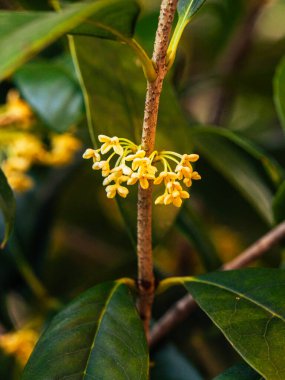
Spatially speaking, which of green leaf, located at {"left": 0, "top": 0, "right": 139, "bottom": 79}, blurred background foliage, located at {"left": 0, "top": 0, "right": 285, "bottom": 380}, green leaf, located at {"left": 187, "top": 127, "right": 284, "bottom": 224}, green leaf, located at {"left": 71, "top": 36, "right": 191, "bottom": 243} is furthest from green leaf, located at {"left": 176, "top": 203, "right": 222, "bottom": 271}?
green leaf, located at {"left": 0, "top": 0, "right": 139, "bottom": 79}

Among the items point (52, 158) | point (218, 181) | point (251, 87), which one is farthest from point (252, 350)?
point (251, 87)

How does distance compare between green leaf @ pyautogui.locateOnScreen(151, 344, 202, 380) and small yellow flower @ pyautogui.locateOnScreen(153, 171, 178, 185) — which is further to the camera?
green leaf @ pyautogui.locateOnScreen(151, 344, 202, 380)

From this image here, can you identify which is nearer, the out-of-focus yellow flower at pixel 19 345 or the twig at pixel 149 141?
the twig at pixel 149 141

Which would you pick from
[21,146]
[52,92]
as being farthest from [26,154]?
[52,92]

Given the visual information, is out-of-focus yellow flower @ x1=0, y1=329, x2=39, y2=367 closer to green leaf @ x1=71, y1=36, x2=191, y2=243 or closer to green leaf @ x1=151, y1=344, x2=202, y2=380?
green leaf @ x1=151, y1=344, x2=202, y2=380

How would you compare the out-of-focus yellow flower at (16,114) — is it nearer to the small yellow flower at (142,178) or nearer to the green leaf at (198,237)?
the green leaf at (198,237)

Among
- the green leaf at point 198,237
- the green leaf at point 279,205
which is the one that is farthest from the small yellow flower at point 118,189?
the green leaf at point 198,237

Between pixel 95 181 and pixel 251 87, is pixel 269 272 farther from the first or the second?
pixel 95 181
